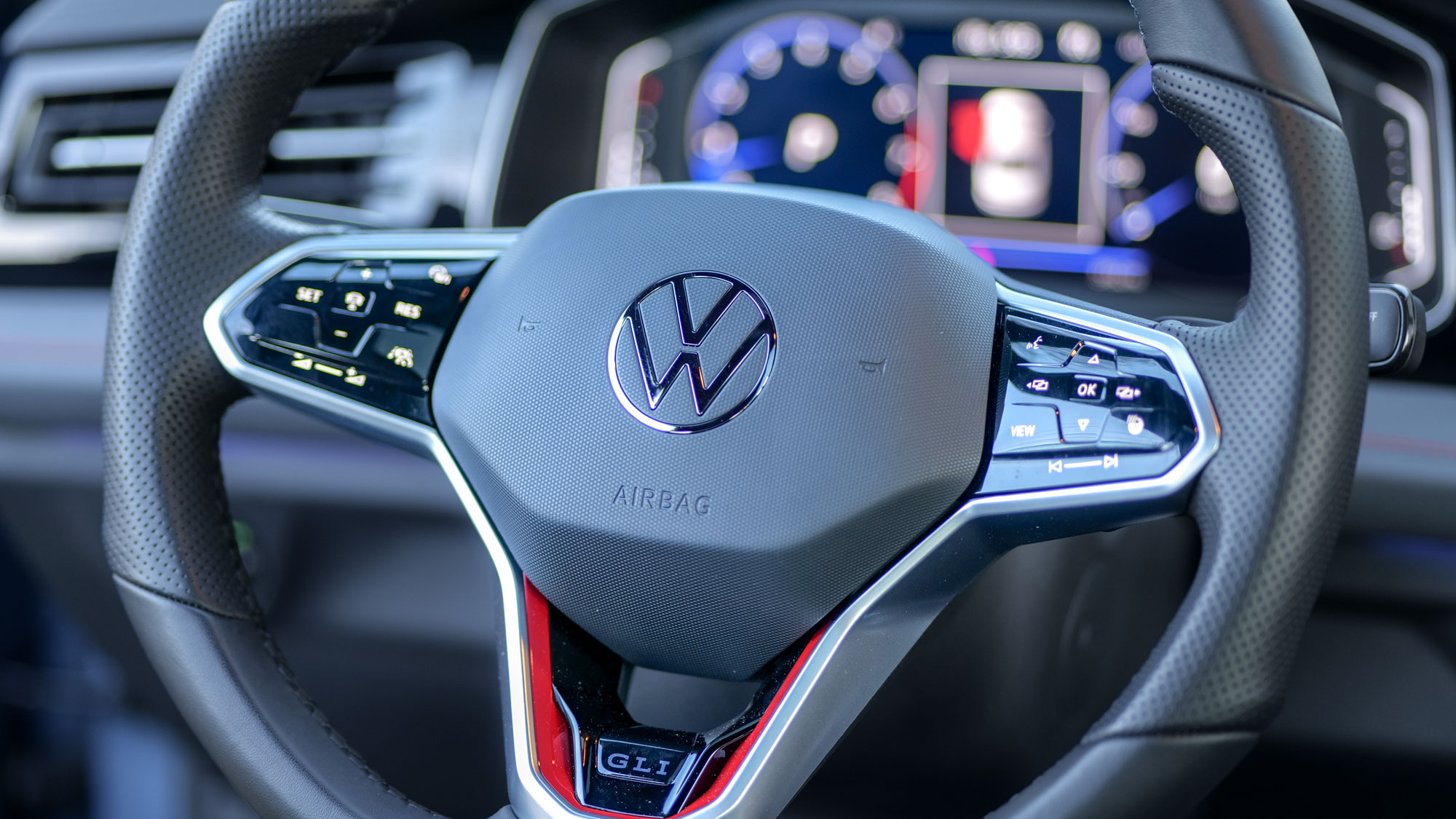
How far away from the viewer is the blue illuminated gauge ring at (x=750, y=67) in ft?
4.31

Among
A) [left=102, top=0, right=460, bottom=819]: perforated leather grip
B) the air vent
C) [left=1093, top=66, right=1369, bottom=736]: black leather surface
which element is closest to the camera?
[left=1093, top=66, right=1369, bottom=736]: black leather surface

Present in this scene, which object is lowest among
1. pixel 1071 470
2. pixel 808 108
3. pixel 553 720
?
pixel 553 720

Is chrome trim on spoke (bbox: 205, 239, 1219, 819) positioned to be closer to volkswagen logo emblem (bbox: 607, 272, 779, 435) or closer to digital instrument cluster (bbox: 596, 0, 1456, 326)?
volkswagen logo emblem (bbox: 607, 272, 779, 435)

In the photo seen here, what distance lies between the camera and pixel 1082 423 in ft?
2.00

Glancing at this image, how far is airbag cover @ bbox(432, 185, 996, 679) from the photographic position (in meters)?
0.62

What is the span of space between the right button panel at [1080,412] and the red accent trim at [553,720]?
0.14 m

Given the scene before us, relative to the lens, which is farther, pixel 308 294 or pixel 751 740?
pixel 308 294

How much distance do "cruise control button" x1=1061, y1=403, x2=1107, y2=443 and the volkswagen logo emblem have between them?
149 millimetres

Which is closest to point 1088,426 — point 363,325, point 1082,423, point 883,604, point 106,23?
point 1082,423

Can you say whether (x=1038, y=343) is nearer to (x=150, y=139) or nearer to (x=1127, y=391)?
(x=1127, y=391)

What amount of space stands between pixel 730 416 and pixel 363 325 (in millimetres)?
252

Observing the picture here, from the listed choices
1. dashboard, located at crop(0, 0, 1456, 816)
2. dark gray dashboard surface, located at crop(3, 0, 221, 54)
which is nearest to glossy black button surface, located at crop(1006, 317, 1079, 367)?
dashboard, located at crop(0, 0, 1456, 816)

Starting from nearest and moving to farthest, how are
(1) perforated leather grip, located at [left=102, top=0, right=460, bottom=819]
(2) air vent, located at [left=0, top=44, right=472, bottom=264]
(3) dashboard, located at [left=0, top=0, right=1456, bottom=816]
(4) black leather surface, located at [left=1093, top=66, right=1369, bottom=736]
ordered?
(4) black leather surface, located at [left=1093, top=66, right=1369, bottom=736] → (1) perforated leather grip, located at [left=102, top=0, right=460, bottom=819] → (3) dashboard, located at [left=0, top=0, right=1456, bottom=816] → (2) air vent, located at [left=0, top=44, right=472, bottom=264]

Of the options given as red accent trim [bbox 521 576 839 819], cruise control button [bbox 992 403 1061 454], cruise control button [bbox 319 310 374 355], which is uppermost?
cruise control button [bbox 319 310 374 355]
